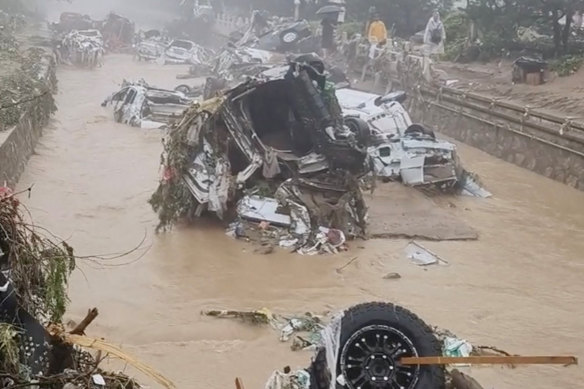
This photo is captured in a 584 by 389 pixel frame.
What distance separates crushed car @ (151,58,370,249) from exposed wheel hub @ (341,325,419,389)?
623 cm

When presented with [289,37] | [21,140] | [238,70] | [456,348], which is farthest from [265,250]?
Result: [289,37]

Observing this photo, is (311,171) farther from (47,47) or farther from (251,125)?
(47,47)

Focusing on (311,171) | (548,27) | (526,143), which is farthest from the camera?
(548,27)

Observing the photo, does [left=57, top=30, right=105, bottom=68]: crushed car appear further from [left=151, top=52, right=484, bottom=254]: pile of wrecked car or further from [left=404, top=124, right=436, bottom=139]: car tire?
[left=151, top=52, right=484, bottom=254]: pile of wrecked car

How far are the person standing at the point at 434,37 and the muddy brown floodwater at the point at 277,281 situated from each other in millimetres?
12231

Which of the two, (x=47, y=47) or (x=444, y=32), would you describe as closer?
(x=444, y=32)

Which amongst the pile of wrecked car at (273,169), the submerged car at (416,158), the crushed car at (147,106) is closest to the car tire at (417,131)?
the submerged car at (416,158)

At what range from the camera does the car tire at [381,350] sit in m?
5.10

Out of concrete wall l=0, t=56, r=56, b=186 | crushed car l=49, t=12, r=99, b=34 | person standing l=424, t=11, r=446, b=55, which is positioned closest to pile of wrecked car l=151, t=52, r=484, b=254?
concrete wall l=0, t=56, r=56, b=186

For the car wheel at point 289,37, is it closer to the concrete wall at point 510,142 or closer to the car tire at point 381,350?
the concrete wall at point 510,142

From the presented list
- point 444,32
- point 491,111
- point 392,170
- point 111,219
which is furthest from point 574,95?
point 111,219

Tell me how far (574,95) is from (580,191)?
404 cm

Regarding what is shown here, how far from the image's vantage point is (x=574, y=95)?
63.8 ft

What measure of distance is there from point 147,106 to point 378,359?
59.4 feet
